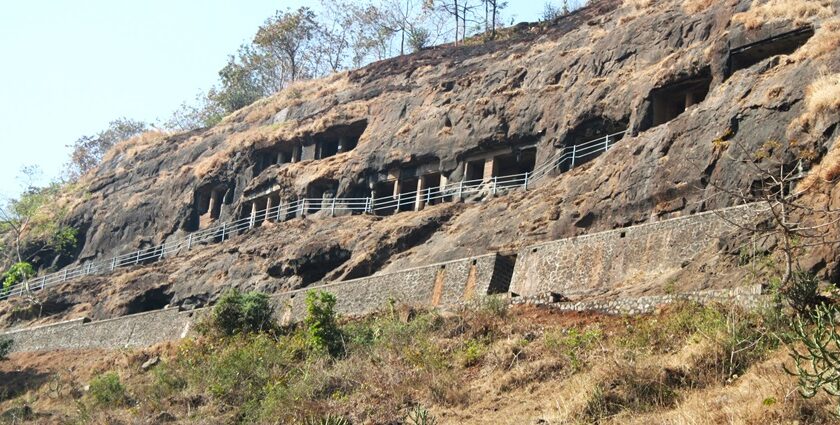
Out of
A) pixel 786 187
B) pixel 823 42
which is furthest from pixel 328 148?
pixel 786 187

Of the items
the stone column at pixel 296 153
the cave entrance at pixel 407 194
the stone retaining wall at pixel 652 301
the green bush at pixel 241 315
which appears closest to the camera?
the stone retaining wall at pixel 652 301

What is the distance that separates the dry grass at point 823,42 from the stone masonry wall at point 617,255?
5810 millimetres

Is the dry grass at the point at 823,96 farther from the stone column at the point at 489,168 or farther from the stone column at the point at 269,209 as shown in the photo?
the stone column at the point at 269,209

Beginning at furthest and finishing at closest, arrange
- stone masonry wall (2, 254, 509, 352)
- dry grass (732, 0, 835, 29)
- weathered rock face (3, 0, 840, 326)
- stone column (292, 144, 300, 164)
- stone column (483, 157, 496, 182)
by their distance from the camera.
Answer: stone column (292, 144, 300, 164) → stone column (483, 157, 496, 182) → dry grass (732, 0, 835, 29) → stone masonry wall (2, 254, 509, 352) → weathered rock face (3, 0, 840, 326)

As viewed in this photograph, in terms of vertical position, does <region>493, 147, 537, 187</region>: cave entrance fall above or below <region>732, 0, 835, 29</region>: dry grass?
below

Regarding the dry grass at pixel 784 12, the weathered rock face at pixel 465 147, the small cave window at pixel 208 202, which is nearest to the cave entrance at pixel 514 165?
the weathered rock face at pixel 465 147

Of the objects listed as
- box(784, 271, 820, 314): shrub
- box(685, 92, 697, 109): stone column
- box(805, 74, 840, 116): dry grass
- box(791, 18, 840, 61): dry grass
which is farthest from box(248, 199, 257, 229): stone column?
box(784, 271, 820, 314): shrub

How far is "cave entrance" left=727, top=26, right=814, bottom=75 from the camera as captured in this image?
25812 millimetres

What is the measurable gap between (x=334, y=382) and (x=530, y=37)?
26834 mm

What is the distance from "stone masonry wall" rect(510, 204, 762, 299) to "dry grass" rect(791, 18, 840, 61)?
5.81 meters

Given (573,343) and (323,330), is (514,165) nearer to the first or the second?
(323,330)

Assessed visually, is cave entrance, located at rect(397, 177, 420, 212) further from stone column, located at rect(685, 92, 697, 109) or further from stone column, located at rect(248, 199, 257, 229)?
stone column, located at rect(685, 92, 697, 109)

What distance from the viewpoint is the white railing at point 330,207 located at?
3133 centimetres

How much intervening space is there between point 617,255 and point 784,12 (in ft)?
31.0
